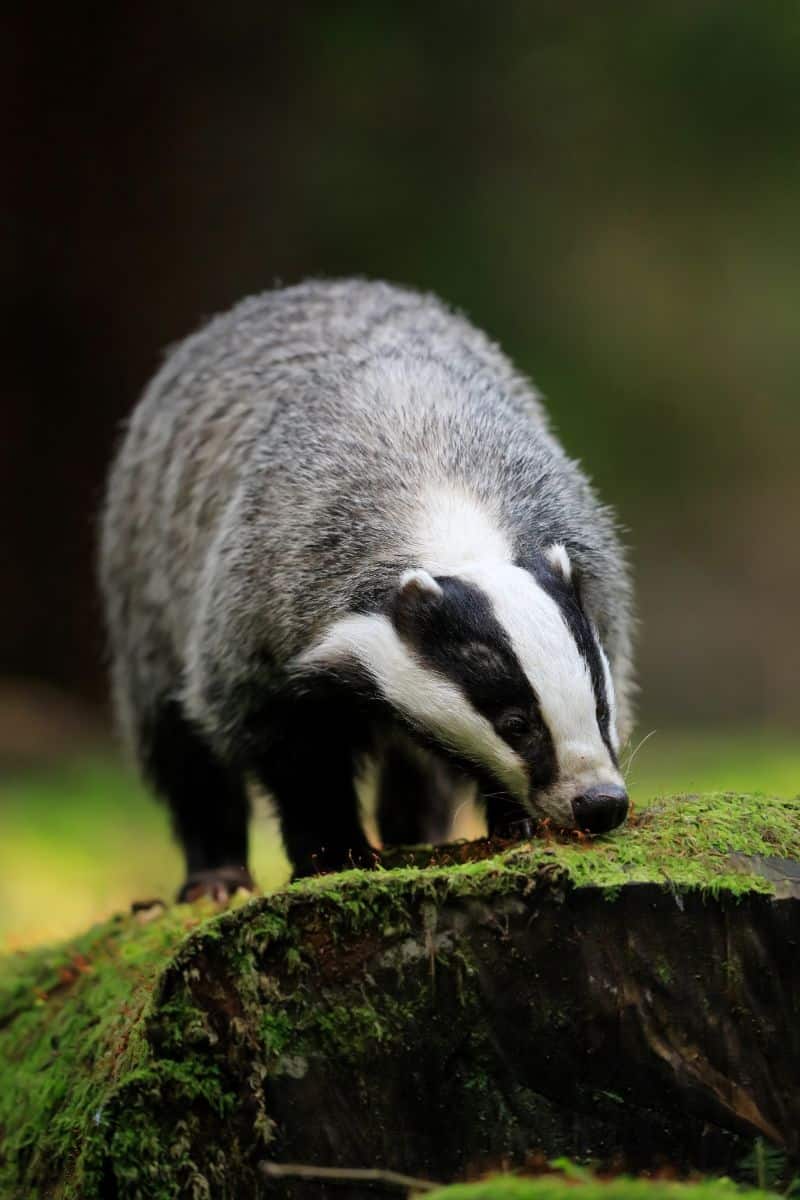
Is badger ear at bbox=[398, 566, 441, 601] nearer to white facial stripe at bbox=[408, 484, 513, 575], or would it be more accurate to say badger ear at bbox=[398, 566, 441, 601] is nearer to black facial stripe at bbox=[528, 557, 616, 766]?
white facial stripe at bbox=[408, 484, 513, 575]

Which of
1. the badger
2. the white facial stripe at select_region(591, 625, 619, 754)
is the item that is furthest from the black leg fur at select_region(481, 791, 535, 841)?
the white facial stripe at select_region(591, 625, 619, 754)

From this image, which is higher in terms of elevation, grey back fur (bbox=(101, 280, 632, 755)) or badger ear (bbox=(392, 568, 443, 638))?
grey back fur (bbox=(101, 280, 632, 755))

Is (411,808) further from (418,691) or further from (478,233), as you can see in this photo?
(478,233)

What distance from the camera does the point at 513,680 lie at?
4395 millimetres

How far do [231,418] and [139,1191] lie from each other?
362 centimetres

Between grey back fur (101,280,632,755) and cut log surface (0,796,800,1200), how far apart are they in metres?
1.42

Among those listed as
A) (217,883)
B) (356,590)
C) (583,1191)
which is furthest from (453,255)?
(583,1191)

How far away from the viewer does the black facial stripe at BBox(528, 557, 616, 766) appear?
14.6 feet

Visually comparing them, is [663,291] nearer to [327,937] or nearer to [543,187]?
[543,187]

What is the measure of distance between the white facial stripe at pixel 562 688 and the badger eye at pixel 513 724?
9 centimetres

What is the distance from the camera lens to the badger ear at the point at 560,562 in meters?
4.71

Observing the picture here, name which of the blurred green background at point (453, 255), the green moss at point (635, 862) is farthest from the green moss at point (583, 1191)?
the blurred green background at point (453, 255)

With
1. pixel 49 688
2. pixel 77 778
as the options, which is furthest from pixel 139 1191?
pixel 49 688

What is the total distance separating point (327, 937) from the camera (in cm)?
383
